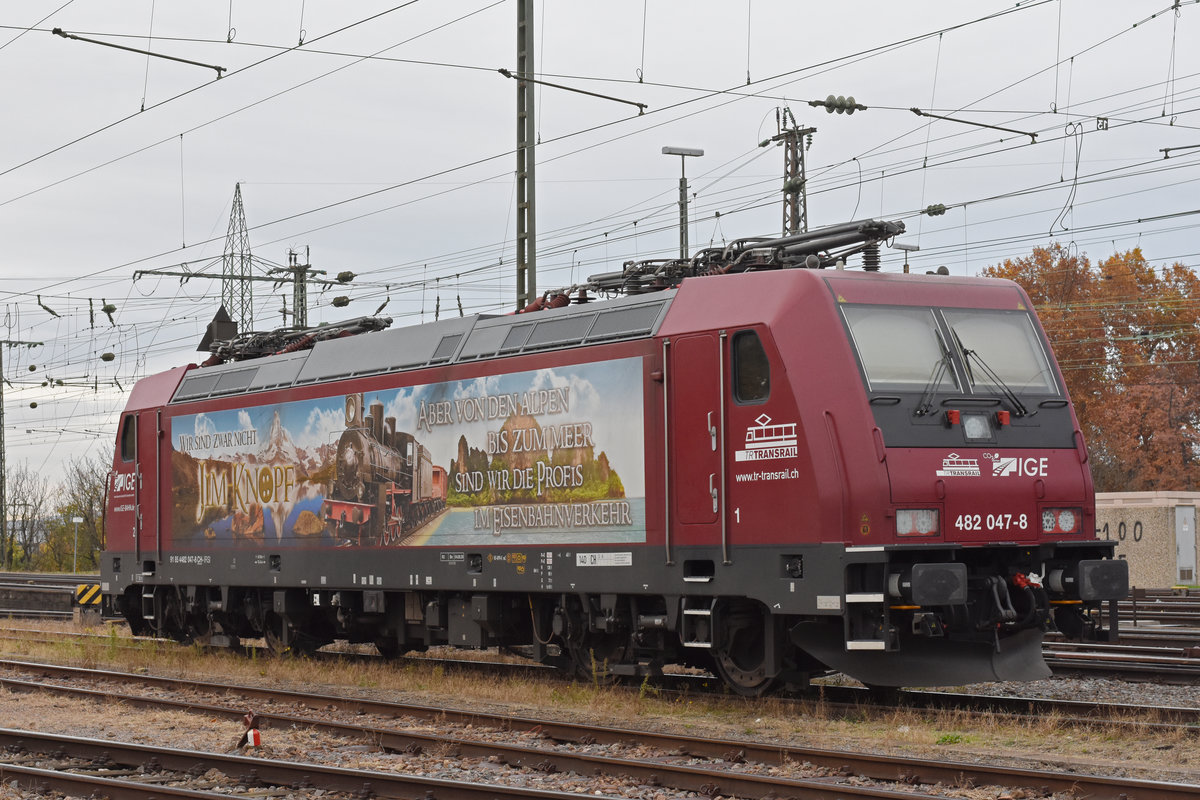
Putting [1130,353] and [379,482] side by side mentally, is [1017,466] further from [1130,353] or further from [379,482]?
[1130,353]

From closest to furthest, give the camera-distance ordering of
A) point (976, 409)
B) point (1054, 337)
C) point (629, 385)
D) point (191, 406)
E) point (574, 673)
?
point (976, 409) → point (629, 385) → point (574, 673) → point (191, 406) → point (1054, 337)

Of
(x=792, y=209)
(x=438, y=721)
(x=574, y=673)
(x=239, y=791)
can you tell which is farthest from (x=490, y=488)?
(x=792, y=209)

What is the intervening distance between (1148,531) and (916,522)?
942 inches

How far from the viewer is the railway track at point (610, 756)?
9000 mm

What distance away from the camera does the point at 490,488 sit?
50.8ft

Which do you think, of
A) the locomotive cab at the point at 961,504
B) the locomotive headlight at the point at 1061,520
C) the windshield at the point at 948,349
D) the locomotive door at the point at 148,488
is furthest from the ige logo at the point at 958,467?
the locomotive door at the point at 148,488

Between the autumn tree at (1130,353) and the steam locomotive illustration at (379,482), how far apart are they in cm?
3909

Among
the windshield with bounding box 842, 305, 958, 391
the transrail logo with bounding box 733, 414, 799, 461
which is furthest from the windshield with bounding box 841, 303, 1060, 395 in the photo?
the transrail logo with bounding box 733, 414, 799, 461

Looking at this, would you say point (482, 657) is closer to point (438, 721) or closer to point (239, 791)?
point (438, 721)

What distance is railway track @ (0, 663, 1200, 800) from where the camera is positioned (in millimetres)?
9000

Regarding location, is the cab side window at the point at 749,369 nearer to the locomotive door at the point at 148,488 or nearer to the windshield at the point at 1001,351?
the windshield at the point at 1001,351

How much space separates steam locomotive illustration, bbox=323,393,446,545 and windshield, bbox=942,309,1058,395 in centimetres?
611

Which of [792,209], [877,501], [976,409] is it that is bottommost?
[877,501]

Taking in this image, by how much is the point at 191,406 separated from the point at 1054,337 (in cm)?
3834
